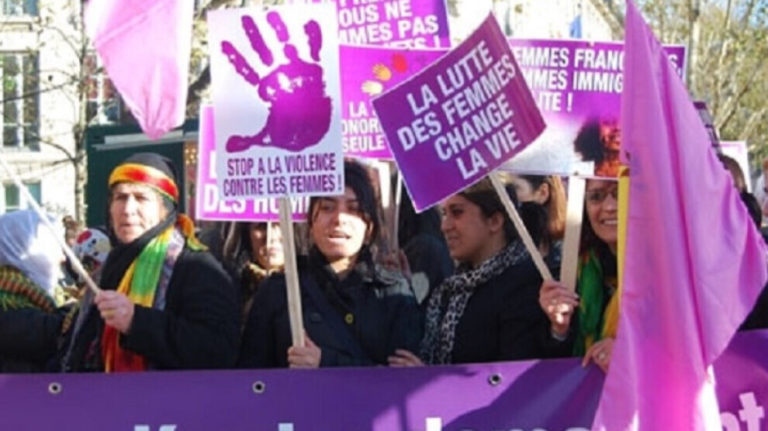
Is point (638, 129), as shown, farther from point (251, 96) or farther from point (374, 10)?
point (374, 10)

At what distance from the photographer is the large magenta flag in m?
5.01

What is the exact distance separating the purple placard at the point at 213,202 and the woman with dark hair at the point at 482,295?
0.87m

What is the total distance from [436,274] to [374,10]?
5.13ft

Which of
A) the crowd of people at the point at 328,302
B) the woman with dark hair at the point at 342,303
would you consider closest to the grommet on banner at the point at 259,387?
the crowd of people at the point at 328,302

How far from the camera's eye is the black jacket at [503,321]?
215 inches

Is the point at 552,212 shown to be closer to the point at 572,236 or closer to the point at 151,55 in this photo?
the point at 572,236

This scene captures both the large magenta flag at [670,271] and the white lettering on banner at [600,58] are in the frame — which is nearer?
the large magenta flag at [670,271]

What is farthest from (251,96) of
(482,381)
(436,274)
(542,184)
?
(436,274)

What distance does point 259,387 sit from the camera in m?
5.38

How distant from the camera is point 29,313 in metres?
5.99

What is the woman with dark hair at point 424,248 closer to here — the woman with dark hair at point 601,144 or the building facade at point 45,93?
the woman with dark hair at point 601,144

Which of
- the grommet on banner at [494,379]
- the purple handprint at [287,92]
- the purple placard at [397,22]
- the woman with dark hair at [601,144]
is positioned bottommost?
the grommet on banner at [494,379]

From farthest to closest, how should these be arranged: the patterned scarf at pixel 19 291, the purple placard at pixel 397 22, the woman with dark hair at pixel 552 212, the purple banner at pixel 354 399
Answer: the purple placard at pixel 397 22
the woman with dark hair at pixel 552 212
the patterned scarf at pixel 19 291
the purple banner at pixel 354 399

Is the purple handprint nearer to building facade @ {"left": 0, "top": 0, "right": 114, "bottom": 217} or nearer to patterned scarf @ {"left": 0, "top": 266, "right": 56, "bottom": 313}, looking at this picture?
patterned scarf @ {"left": 0, "top": 266, "right": 56, "bottom": 313}
